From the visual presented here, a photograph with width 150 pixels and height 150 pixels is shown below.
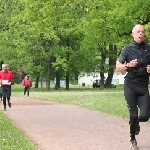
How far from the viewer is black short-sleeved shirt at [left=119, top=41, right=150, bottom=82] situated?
866cm

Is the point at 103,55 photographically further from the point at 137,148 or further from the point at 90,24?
the point at 137,148

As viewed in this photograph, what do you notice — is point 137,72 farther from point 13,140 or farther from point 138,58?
point 13,140

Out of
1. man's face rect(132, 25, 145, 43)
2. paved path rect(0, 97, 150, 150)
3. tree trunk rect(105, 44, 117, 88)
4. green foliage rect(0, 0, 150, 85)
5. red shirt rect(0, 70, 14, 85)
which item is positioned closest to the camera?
man's face rect(132, 25, 145, 43)

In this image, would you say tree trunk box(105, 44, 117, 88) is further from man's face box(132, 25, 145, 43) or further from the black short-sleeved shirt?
man's face box(132, 25, 145, 43)

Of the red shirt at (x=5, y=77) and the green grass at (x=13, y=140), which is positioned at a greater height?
the red shirt at (x=5, y=77)

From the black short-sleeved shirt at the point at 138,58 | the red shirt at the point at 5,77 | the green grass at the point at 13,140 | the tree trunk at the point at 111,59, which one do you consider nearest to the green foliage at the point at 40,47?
the tree trunk at the point at 111,59

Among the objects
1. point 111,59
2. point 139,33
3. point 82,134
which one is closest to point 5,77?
point 82,134

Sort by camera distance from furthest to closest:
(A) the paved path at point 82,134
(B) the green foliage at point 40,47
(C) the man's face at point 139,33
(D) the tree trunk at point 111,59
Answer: (D) the tree trunk at point 111,59 → (B) the green foliage at point 40,47 → (A) the paved path at point 82,134 → (C) the man's face at point 139,33

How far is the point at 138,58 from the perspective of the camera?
8.67 m

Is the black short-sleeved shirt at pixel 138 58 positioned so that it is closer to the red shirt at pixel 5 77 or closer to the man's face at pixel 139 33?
the man's face at pixel 139 33

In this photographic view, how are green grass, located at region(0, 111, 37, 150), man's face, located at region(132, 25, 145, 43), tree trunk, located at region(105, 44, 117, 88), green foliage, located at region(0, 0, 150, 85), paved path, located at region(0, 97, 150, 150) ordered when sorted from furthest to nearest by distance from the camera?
tree trunk, located at region(105, 44, 117, 88) → green foliage, located at region(0, 0, 150, 85) → paved path, located at region(0, 97, 150, 150) → green grass, located at region(0, 111, 37, 150) → man's face, located at region(132, 25, 145, 43)

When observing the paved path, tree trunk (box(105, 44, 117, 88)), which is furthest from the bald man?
tree trunk (box(105, 44, 117, 88))

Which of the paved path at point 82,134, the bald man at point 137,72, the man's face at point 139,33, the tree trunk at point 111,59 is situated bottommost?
the paved path at point 82,134

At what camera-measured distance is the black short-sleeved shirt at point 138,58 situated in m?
8.66
